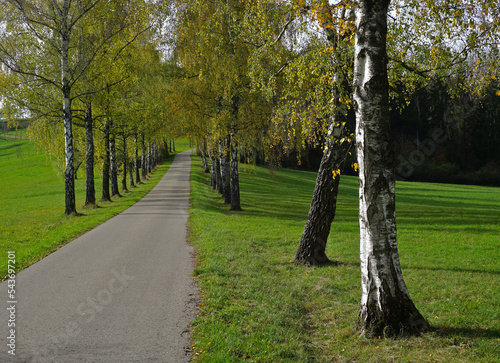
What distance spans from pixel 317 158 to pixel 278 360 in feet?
227

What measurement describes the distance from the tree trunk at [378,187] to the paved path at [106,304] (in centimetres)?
254

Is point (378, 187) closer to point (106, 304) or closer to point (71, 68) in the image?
point (106, 304)

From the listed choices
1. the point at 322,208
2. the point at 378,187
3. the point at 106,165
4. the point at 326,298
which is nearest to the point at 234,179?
the point at 106,165

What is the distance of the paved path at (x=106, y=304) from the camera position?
4.32m

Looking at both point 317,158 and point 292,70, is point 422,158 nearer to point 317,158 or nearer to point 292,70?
point 317,158

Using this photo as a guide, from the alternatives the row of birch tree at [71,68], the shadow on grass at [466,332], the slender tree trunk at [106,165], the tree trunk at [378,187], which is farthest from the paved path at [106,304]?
the slender tree trunk at [106,165]

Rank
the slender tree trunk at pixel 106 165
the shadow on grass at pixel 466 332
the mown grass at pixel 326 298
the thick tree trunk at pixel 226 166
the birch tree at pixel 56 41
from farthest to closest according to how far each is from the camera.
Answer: the slender tree trunk at pixel 106 165 < the thick tree trunk at pixel 226 166 < the birch tree at pixel 56 41 < the shadow on grass at pixel 466 332 < the mown grass at pixel 326 298

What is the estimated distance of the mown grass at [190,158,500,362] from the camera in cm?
448

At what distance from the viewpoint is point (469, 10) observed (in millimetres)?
6422

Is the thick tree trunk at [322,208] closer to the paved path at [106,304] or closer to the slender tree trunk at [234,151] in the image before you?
the paved path at [106,304]

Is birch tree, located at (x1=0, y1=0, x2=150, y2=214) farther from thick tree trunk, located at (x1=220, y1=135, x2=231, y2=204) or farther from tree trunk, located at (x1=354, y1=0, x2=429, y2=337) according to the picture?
tree trunk, located at (x1=354, y1=0, x2=429, y2=337)

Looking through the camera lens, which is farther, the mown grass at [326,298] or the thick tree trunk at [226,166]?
the thick tree trunk at [226,166]

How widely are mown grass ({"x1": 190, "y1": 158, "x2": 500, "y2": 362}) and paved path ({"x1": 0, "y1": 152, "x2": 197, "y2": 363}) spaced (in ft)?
1.35

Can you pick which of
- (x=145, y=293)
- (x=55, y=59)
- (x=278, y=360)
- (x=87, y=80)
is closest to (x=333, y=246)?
(x=145, y=293)
